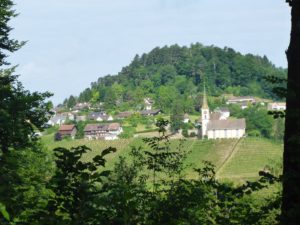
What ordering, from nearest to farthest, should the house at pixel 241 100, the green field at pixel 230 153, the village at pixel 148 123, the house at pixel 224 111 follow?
the green field at pixel 230 153 → the village at pixel 148 123 → the house at pixel 224 111 → the house at pixel 241 100

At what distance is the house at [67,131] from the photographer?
130 metres

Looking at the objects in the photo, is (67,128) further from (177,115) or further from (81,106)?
(81,106)

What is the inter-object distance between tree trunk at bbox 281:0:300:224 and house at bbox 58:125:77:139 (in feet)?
410

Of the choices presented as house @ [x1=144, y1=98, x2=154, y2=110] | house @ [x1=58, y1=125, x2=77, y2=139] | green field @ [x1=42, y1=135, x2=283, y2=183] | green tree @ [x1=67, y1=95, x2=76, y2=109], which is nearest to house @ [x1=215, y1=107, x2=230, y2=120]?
house @ [x1=144, y1=98, x2=154, y2=110]

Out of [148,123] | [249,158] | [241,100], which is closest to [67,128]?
[148,123]

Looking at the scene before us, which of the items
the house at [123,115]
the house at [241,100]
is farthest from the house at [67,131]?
the house at [241,100]

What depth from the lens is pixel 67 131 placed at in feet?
434

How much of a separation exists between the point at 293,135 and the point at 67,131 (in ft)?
427

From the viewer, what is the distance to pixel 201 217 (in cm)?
660

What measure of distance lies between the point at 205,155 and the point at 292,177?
85.6 metres

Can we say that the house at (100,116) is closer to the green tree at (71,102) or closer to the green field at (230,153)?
the green tree at (71,102)

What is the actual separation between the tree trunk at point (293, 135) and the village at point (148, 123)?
98.6 m

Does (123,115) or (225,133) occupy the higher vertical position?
(123,115)

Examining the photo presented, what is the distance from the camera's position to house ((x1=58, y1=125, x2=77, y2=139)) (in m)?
130
